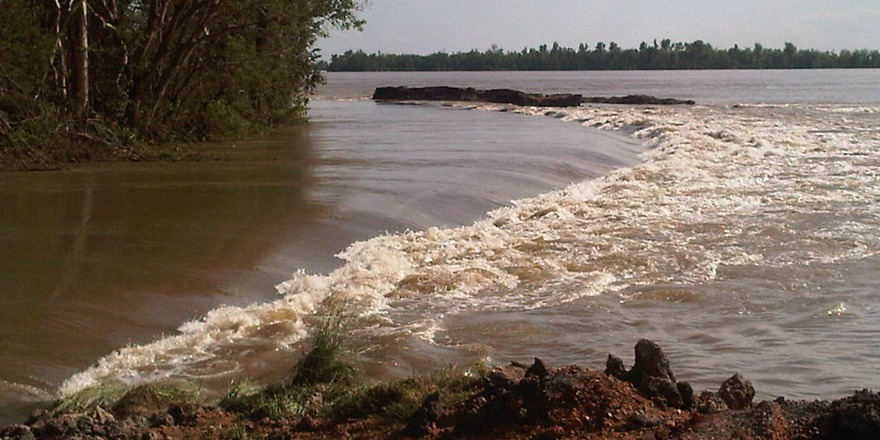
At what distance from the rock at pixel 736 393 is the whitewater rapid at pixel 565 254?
2.93 meters

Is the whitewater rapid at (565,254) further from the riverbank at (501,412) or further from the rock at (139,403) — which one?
the riverbank at (501,412)

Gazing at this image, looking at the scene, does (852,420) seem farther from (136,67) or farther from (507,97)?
(507,97)

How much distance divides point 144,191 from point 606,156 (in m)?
12.2

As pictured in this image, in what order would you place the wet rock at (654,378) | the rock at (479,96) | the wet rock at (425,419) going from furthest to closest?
1. the rock at (479,96)
2. the wet rock at (654,378)
3. the wet rock at (425,419)

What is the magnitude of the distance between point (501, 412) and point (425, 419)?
1.36 ft

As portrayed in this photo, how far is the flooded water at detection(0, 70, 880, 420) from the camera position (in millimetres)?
7812

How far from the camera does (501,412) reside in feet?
17.9

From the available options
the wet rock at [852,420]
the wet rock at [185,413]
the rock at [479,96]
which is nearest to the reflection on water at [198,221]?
the wet rock at [185,413]

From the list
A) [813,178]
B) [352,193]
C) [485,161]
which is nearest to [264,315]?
[352,193]

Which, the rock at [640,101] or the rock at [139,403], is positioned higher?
the rock at [139,403]

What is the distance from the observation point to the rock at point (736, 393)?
5742 millimetres

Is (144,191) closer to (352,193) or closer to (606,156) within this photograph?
(352,193)

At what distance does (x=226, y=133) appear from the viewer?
25.9 metres

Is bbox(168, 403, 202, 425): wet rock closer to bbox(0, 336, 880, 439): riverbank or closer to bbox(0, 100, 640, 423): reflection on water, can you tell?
bbox(0, 336, 880, 439): riverbank
